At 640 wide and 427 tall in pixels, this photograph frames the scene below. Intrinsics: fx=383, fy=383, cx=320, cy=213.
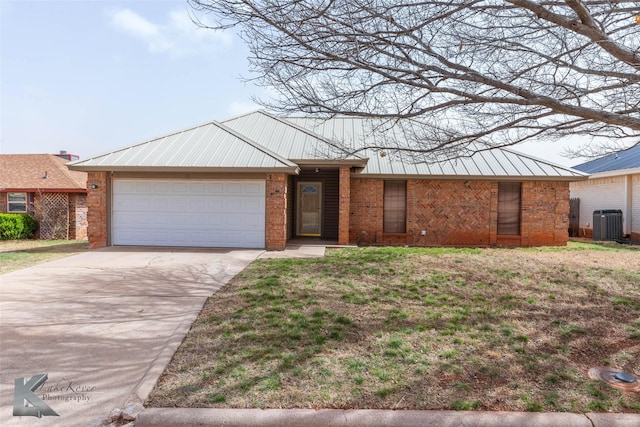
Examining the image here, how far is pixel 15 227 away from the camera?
1616 cm

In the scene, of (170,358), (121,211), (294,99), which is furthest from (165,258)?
(170,358)

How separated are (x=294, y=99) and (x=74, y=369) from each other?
16.7 ft

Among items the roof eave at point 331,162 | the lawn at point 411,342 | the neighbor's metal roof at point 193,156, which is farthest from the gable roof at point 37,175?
the lawn at point 411,342

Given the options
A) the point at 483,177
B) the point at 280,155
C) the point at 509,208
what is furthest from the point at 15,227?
the point at 509,208

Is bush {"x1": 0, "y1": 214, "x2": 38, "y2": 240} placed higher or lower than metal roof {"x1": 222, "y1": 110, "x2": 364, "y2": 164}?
lower

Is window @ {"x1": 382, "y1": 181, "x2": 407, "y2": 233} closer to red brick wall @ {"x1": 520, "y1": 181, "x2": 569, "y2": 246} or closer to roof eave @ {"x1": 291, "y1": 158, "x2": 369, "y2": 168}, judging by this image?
roof eave @ {"x1": 291, "y1": 158, "x2": 369, "y2": 168}

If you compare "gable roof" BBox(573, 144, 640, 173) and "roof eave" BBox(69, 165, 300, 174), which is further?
"gable roof" BBox(573, 144, 640, 173)

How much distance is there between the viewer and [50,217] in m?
17.1

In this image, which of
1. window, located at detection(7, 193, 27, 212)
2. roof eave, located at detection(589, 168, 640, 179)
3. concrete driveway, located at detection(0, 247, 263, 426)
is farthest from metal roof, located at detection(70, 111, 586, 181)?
window, located at detection(7, 193, 27, 212)

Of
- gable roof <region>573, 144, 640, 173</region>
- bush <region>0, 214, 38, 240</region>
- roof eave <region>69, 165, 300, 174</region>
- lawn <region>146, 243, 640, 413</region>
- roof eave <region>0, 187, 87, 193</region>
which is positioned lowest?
lawn <region>146, 243, 640, 413</region>

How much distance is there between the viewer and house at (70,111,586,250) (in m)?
11.7

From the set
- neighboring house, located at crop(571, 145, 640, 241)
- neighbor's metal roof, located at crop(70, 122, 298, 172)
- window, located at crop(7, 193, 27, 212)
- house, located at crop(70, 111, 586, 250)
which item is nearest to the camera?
neighbor's metal roof, located at crop(70, 122, 298, 172)

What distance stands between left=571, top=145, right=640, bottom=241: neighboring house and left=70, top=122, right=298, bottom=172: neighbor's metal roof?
14277 mm

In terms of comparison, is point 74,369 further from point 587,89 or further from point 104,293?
point 587,89
